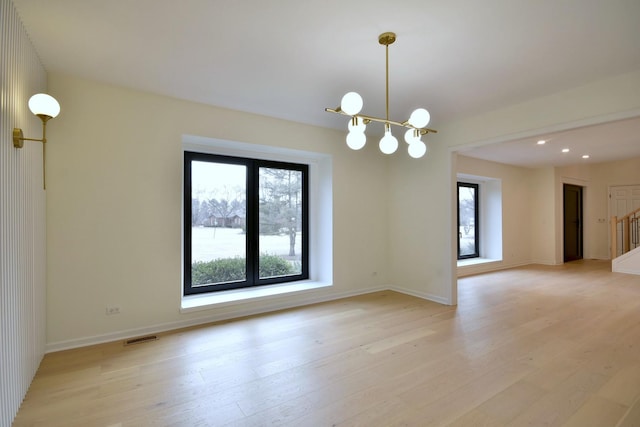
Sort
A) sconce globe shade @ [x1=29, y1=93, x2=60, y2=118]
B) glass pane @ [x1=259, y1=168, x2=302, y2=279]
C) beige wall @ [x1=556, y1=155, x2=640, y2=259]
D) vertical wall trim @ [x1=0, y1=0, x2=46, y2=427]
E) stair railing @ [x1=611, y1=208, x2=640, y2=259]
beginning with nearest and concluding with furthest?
vertical wall trim @ [x1=0, y1=0, x2=46, y2=427] → sconce globe shade @ [x1=29, y1=93, x2=60, y2=118] → glass pane @ [x1=259, y1=168, x2=302, y2=279] → stair railing @ [x1=611, y1=208, x2=640, y2=259] → beige wall @ [x1=556, y1=155, x2=640, y2=259]

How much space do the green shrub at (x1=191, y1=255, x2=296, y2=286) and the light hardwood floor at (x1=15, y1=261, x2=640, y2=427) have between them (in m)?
0.79

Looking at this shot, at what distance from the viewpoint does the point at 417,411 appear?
207 cm

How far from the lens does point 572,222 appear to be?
29.0 ft

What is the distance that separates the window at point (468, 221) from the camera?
756 centimetres

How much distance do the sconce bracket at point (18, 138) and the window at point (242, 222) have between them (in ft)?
6.58

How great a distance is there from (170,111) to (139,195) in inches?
40.7

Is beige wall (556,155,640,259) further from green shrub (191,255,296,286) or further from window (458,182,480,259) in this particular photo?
green shrub (191,255,296,286)

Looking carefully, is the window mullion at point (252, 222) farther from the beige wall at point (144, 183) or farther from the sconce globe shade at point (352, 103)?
the sconce globe shade at point (352, 103)

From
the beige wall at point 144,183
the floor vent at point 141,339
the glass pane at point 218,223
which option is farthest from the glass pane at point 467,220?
the floor vent at point 141,339

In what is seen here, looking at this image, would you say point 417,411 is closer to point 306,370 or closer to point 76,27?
point 306,370

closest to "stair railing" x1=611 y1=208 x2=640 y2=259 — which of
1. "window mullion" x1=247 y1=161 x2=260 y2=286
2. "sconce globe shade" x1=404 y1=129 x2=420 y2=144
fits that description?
"sconce globe shade" x1=404 y1=129 x2=420 y2=144

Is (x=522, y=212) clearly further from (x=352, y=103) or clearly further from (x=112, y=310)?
(x=112, y=310)

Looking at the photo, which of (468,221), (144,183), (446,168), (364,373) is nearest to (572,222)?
(468,221)

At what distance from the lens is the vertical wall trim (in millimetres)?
1927
